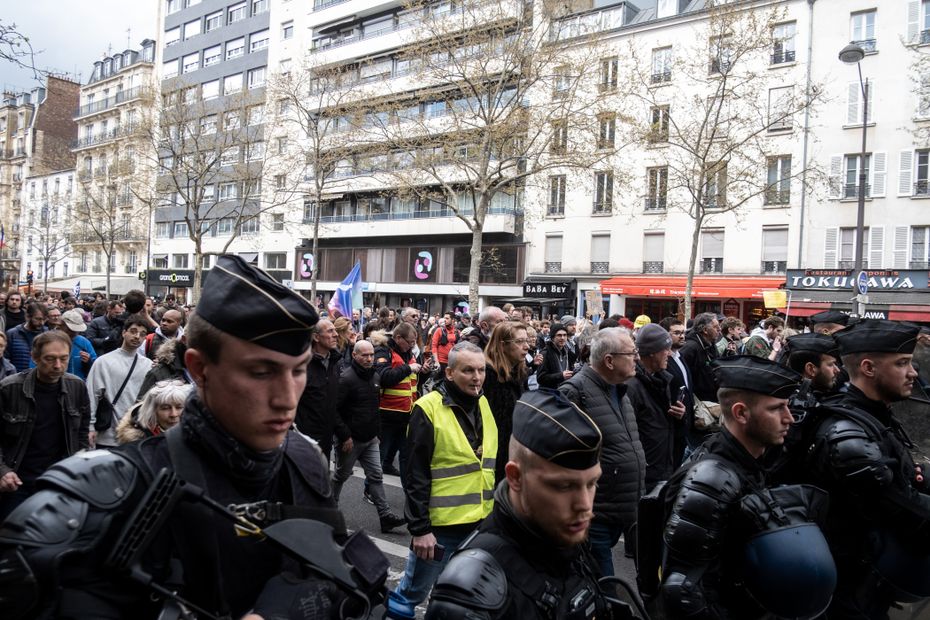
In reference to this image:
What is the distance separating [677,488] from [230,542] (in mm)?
2012

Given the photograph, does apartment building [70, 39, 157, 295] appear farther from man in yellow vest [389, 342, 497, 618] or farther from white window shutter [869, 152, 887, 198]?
man in yellow vest [389, 342, 497, 618]

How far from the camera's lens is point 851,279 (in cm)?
2619

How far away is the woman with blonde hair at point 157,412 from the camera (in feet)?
11.8

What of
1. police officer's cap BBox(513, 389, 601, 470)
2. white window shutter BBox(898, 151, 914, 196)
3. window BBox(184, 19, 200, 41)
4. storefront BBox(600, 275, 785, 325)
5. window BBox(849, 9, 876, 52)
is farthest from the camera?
window BBox(184, 19, 200, 41)

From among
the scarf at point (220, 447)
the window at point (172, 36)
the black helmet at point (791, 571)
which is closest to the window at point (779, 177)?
the black helmet at point (791, 571)

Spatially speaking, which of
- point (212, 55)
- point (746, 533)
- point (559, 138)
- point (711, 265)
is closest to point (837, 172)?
point (711, 265)

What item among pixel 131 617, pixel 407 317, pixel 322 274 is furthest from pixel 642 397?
pixel 322 274

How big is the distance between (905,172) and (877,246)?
2.93 metres

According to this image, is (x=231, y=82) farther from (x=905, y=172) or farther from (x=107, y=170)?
(x=905, y=172)

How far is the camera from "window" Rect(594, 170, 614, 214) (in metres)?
32.2

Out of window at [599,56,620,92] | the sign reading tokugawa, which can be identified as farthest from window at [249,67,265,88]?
the sign reading tokugawa

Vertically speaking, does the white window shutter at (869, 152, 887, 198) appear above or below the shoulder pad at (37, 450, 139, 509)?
above

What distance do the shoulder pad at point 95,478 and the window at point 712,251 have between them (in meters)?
31.0

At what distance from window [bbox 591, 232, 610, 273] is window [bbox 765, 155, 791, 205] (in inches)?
295
